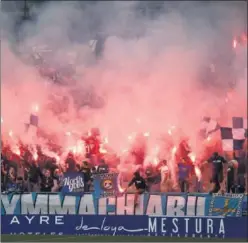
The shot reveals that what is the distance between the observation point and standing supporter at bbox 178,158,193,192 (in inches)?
347

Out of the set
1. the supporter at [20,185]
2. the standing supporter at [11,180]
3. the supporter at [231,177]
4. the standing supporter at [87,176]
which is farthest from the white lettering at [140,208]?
the standing supporter at [11,180]

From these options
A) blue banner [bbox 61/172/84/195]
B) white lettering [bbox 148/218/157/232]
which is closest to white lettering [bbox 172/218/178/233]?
white lettering [bbox 148/218/157/232]

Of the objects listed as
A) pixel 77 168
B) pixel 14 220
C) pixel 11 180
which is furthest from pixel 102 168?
pixel 14 220

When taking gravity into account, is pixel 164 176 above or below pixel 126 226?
above

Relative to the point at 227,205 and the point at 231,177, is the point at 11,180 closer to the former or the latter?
the point at 227,205

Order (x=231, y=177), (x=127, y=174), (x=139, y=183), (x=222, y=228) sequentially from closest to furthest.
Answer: (x=222, y=228) < (x=139, y=183) < (x=127, y=174) < (x=231, y=177)

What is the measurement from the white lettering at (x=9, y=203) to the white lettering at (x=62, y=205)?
1.64 ft

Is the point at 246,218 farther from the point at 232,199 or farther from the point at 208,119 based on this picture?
the point at 208,119

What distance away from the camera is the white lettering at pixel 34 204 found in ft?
27.6

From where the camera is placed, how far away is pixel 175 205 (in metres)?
8.52

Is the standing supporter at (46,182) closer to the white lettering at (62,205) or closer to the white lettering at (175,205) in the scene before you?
the white lettering at (62,205)

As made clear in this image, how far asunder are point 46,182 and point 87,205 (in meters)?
0.76

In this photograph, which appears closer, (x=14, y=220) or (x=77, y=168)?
(x=14, y=220)

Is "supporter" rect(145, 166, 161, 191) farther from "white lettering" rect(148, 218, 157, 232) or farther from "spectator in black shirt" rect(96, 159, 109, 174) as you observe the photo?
"white lettering" rect(148, 218, 157, 232)
